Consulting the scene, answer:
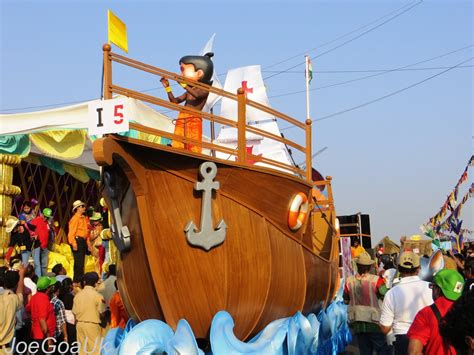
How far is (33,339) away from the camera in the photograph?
29.2 feet

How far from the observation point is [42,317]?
8.50 m

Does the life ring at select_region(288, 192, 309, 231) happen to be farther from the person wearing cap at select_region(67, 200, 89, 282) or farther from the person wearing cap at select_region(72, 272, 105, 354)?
the person wearing cap at select_region(67, 200, 89, 282)

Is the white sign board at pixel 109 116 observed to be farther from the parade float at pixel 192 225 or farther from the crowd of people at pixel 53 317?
the crowd of people at pixel 53 317

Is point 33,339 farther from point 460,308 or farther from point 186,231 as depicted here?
point 460,308

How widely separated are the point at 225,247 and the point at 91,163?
10.3 metres

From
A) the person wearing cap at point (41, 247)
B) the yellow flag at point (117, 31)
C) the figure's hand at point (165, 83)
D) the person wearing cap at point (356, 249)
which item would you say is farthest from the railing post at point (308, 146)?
the person wearing cap at point (356, 249)

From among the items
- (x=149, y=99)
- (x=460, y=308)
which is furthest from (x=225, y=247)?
(x=460, y=308)

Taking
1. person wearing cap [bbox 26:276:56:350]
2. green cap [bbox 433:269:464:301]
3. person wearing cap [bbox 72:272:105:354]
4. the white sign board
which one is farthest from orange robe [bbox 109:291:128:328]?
green cap [bbox 433:269:464:301]

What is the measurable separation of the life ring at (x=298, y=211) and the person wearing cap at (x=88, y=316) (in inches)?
115

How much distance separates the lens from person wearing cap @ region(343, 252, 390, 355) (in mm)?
8820

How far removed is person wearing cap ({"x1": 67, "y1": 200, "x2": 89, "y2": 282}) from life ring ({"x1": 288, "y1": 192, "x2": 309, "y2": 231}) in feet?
25.3

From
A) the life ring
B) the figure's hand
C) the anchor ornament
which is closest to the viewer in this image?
the anchor ornament

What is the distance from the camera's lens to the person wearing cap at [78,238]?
47.6 feet

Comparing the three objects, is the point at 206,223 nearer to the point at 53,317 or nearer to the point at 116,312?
the point at 116,312
